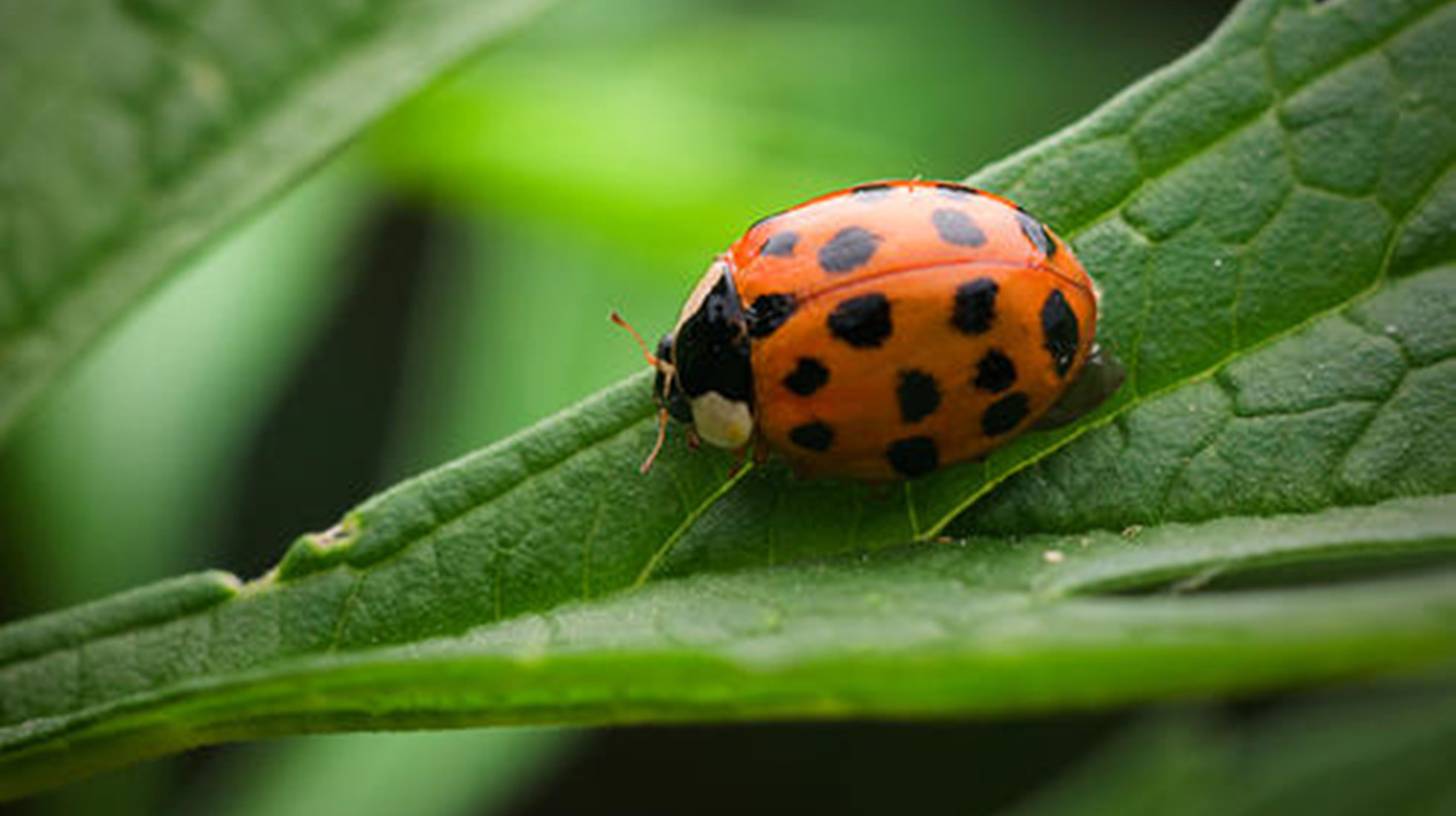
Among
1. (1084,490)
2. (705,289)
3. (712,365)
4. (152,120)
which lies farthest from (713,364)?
(152,120)

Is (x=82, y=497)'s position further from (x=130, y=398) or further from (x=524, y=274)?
(x=524, y=274)

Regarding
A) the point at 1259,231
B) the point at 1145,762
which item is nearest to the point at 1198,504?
the point at 1259,231

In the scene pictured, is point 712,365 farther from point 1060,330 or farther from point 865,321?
point 1060,330

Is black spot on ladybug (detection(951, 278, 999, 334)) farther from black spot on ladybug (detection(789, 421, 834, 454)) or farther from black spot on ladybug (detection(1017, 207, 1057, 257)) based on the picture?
black spot on ladybug (detection(789, 421, 834, 454))

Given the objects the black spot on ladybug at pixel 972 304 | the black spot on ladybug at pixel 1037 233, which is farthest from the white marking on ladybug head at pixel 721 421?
the black spot on ladybug at pixel 1037 233

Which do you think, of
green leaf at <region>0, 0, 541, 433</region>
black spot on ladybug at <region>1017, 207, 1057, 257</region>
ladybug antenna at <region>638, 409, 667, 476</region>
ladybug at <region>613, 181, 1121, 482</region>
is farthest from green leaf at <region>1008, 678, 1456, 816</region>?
green leaf at <region>0, 0, 541, 433</region>

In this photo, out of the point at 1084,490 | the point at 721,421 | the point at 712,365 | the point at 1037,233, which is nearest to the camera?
the point at 1084,490
